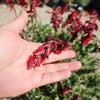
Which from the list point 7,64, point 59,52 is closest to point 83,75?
point 59,52

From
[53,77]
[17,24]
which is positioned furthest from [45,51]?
[17,24]

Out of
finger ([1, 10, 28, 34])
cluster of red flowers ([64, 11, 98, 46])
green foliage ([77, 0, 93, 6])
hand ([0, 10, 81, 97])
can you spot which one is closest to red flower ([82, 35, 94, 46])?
cluster of red flowers ([64, 11, 98, 46])

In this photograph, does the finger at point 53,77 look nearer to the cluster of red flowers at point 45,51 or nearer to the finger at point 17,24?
the cluster of red flowers at point 45,51

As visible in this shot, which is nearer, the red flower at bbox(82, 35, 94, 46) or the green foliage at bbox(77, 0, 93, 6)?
the red flower at bbox(82, 35, 94, 46)

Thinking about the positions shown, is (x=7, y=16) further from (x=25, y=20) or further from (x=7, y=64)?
(x=7, y=64)

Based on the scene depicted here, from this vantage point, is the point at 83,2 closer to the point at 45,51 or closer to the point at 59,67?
the point at 59,67

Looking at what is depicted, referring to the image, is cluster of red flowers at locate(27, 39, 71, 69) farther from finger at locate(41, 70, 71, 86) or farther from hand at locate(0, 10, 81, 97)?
finger at locate(41, 70, 71, 86)
